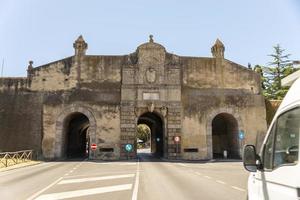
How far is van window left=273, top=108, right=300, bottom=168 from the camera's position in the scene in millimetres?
3238

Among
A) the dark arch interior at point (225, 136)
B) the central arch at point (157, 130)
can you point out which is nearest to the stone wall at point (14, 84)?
the central arch at point (157, 130)

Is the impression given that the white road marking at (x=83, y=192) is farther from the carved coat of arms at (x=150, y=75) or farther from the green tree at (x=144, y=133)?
the green tree at (x=144, y=133)

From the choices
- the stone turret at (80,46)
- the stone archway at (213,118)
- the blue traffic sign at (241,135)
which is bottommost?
the blue traffic sign at (241,135)

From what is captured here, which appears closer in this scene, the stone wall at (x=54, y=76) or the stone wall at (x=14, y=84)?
the stone wall at (x=14, y=84)

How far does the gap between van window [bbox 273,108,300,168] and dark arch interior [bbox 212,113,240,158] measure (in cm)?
2727

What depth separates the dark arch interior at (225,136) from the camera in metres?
30.7

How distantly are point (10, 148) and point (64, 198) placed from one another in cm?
2178

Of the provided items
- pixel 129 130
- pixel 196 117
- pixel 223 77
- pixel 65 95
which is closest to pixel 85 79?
pixel 65 95

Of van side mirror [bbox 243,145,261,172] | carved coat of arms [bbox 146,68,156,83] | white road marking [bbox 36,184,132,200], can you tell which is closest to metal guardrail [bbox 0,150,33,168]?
carved coat of arms [bbox 146,68,156,83]

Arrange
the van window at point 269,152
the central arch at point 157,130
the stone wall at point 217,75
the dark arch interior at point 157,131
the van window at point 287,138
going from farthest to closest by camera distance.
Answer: the dark arch interior at point 157,131 < the central arch at point 157,130 < the stone wall at point 217,75 < the van window at point 269,152 < the van window at point 287,138

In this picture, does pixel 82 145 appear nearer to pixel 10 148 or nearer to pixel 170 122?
pixel 10 148

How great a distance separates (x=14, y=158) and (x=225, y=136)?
Result: 19.9m

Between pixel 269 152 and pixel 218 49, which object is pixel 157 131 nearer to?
pixel 218 49

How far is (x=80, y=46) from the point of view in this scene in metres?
30.7
